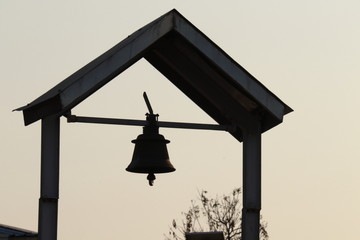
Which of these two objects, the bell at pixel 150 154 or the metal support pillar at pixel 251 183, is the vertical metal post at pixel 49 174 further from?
the metal support pillar at pixel 251 183

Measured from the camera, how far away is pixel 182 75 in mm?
18578

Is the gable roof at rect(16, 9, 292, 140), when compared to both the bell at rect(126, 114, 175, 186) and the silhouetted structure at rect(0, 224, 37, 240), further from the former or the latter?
the silhouetted structure at rect(0, 224, 37, 240)

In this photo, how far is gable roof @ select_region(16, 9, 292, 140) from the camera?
56.5 feet

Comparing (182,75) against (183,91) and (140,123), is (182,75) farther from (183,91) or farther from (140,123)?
(140,123)

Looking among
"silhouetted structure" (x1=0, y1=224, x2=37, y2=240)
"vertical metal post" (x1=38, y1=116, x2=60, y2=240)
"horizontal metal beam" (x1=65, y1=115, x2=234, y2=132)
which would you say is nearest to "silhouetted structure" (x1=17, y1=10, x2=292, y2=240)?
"vertical metal post" (x1=38, y1=116, x2=60, y2=240)

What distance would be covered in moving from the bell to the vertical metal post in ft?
6.93

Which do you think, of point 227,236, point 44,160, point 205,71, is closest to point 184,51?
point 205,71

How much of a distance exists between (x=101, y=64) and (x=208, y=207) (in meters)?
35.0

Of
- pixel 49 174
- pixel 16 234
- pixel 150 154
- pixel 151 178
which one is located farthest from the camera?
pixel 16 234

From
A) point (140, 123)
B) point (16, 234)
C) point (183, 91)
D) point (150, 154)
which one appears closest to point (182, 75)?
point (183, 91)

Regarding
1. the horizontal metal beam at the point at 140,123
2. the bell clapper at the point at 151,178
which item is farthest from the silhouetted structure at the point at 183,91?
the bell clapper at the point at 151,178

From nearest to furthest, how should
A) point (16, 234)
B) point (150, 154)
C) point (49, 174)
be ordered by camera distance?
point (49, 174) < point (150, 154) < point (16, 234)

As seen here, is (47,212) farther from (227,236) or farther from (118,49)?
(227,236)

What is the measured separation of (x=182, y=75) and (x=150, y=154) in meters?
1.37
